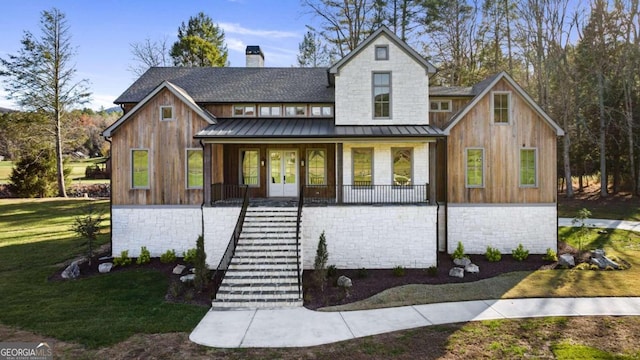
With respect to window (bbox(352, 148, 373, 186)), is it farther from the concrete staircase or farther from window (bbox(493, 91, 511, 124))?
window (bbox(493, 91, 511, 124))

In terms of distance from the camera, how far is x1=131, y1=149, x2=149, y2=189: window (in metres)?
13.6

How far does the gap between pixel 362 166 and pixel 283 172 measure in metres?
3.78

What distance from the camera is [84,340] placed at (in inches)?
289

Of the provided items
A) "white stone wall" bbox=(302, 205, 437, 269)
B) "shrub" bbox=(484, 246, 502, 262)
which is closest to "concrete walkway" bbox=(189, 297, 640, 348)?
"white stone wall" bbox=(302, 205, 437, 269)

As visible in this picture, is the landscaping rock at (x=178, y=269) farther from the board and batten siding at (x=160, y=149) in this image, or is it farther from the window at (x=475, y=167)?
the window at (x=475, y=167)

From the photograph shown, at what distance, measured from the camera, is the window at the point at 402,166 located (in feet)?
→ 46.9

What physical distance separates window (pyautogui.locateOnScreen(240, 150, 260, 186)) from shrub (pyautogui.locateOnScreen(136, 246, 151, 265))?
4.82 metres

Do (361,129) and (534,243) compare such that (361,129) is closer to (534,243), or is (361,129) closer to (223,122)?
(223,122)

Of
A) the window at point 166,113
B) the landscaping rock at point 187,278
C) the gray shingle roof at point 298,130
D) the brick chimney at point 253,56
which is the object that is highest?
the brick chimney at point 253,56

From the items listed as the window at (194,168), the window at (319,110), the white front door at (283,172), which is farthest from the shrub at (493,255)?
the window at (194,168)

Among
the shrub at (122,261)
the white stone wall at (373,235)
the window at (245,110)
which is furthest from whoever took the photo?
the window at (245,110)

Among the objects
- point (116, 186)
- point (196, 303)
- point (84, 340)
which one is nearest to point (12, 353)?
point (84, 340)

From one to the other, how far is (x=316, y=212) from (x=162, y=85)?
7.45 meters

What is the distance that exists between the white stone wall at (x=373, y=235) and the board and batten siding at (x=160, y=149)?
4939mm
